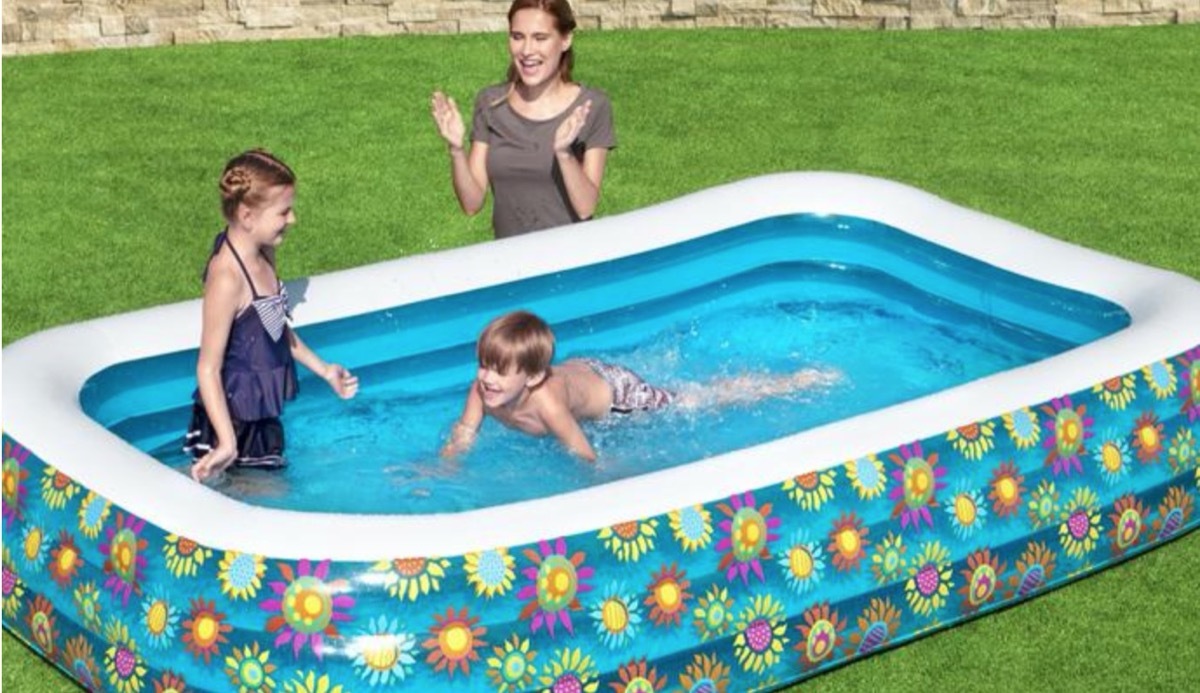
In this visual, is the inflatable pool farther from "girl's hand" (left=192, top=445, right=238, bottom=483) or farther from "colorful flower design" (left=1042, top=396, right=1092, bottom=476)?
"girl's hand" (left=192, top=445, right=238, bottom=483)

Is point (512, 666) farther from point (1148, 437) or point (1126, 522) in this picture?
point (1148, 437)

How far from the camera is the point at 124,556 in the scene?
18.6ft

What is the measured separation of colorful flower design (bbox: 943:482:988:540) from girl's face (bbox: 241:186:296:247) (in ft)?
6.29

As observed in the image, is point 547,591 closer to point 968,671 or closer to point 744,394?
point 968,671

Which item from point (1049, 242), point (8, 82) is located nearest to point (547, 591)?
point (1049, 242)

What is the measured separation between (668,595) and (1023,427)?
4.12ft

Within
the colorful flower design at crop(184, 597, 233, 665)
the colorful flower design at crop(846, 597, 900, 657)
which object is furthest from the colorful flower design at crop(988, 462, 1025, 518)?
the colorful flower design at crop(184, 597, 233, 665)

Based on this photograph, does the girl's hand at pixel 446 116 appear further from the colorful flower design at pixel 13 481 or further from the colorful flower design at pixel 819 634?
the colorful flower design at pixel 819 634

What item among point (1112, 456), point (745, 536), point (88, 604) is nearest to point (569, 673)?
point (745, 536)

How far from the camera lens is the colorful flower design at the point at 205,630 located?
5.46 meters

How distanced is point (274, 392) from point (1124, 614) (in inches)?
95.8

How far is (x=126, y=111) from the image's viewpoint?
11.2 m

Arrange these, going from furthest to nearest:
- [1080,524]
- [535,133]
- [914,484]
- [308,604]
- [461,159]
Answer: [535,133]
[461,159]
[1080,524]
[914,484]
[308,604]

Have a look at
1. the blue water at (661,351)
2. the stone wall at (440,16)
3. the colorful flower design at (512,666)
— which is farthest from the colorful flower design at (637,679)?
the stone wall at (440,16)
